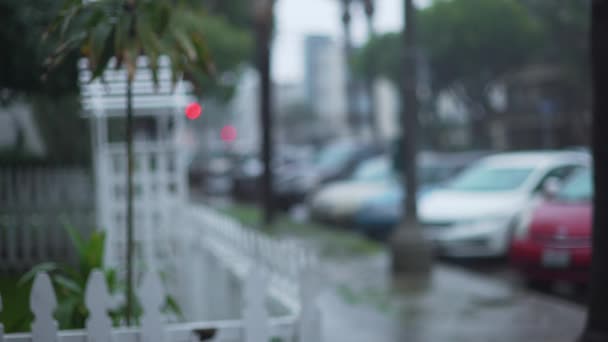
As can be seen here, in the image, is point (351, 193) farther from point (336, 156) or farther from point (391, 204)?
point (336, 156)

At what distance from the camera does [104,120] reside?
8930 millimetres

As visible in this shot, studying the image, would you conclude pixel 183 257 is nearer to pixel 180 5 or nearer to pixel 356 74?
pixel 180 5

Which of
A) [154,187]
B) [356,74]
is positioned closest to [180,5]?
[154,187]

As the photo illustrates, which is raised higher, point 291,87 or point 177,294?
point 291,87

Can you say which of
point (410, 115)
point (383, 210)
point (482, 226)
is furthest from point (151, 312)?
point (383, 210)

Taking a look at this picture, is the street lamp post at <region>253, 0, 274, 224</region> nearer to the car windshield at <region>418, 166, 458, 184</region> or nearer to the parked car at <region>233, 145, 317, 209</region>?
the parked car at <region>233, 145, 317, 209</region>

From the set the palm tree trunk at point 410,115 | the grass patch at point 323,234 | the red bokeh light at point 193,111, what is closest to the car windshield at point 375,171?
the grass patch at point 323,234

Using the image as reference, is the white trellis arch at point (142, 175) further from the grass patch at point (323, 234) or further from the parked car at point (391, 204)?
the parked car at point (391, 204)

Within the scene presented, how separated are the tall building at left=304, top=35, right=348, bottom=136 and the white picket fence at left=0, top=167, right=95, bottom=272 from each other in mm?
73784

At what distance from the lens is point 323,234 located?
1509cm

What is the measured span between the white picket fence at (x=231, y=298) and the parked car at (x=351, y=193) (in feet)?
28.7

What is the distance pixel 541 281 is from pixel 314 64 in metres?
86.5

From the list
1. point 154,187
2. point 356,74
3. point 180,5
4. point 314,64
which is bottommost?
point 154,187

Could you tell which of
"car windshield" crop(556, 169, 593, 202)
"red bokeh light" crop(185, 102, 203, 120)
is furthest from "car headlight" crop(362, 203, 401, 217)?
"red bokeh light" crop(185, 102, 203, 120)
